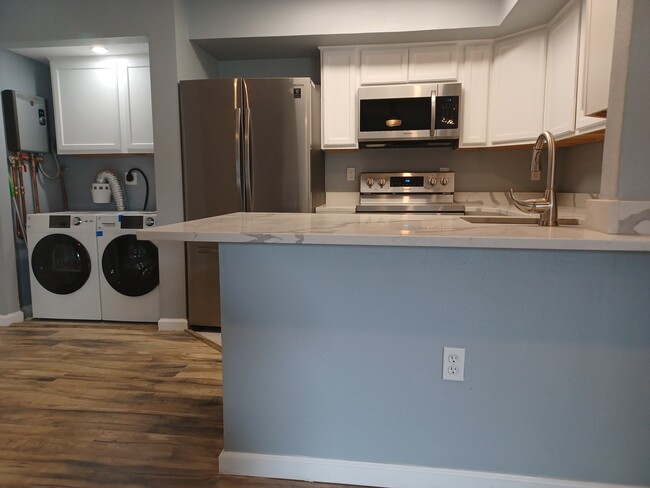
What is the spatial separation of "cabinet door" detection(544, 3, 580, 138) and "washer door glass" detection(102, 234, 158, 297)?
3074mm

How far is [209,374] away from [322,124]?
2095 mm

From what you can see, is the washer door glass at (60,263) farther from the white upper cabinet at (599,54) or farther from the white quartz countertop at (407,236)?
the white upper cabinet at (599,54)

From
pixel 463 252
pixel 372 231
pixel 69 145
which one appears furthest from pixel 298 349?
pixel 69 145

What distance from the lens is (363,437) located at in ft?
4.94

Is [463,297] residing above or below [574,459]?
above

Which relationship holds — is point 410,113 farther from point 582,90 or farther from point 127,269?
point 127,269

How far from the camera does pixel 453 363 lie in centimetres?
142

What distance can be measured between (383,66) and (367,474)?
2899mm

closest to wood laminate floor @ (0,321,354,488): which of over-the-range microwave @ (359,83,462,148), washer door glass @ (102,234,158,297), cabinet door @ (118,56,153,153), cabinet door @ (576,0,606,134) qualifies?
washer door glass @ (102,234,158,297)

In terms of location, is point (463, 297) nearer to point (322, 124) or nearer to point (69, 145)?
point (322, 124)

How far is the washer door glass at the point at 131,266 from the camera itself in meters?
3.42

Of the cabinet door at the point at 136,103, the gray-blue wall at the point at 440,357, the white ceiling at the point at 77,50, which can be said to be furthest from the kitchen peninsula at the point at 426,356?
the white ceiling at the point at 77,50

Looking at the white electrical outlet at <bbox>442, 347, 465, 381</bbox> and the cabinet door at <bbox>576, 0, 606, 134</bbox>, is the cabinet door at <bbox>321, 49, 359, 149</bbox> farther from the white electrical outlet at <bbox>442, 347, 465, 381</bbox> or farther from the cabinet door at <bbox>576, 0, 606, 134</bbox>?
the white electrical outlet at <bbox>442, 347, 465, 381</bbox>

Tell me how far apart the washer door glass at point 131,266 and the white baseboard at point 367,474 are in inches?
86.2
